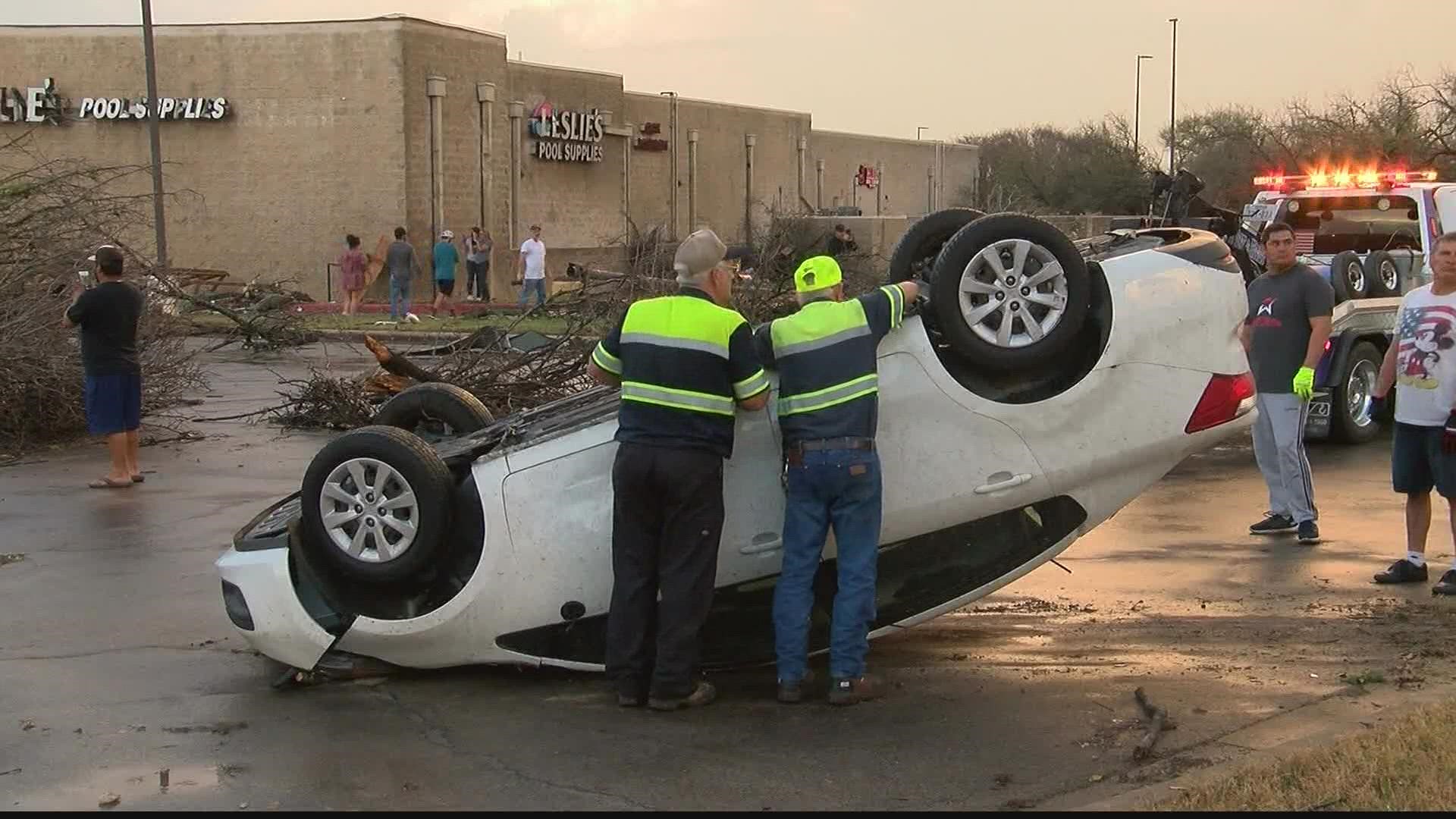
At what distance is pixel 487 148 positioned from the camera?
3778cm

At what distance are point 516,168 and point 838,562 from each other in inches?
1383

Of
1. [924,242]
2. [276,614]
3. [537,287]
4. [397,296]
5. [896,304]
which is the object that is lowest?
[276,614]

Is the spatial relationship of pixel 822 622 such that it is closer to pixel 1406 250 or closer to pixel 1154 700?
pixel 1154 700

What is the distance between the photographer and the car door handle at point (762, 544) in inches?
237

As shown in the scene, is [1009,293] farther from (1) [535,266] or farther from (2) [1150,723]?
(1) [535,266]

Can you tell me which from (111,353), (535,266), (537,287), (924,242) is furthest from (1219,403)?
(537,287)

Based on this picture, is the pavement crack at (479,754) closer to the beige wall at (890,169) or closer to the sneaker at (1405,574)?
the sneaker at (1405,574)

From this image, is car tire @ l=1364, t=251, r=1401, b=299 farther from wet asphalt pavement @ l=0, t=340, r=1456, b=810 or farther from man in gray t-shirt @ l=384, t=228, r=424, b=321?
man in gray t-shirt @ l=384, t=228, r=424, b=321

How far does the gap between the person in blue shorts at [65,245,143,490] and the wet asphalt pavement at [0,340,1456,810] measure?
2.50 metres

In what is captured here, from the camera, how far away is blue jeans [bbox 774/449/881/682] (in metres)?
5.77

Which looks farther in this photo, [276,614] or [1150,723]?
[276,614]

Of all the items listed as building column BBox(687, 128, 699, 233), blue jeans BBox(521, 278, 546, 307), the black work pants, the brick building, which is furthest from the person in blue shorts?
building column BBox(687, 128, 699, 233)

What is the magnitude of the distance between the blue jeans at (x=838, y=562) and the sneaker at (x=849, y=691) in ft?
0.10

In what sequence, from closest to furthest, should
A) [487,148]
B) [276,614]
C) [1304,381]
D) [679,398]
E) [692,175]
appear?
1. [679,398]
2. [276,614]
3. [1304,381]
4. [487,148]
5. [692,175]
